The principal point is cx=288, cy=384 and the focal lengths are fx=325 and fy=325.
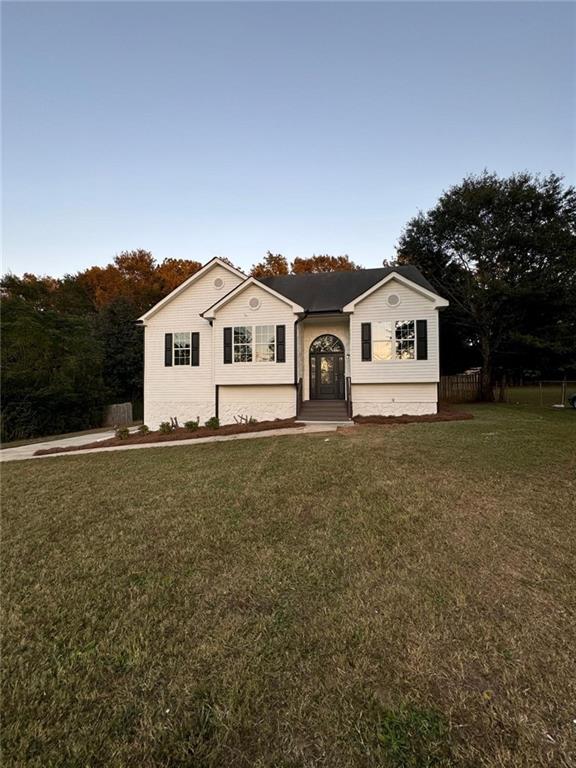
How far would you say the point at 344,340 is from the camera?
1471 centimetres

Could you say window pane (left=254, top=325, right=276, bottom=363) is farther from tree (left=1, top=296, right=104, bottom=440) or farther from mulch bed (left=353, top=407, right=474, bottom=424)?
tree (left=1, top=296, right=104, bottom=440)

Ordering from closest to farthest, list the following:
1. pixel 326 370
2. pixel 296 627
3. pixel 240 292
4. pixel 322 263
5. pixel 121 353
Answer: pixel 296 627 → pixel 240 292 → pixel 326 370 → pixel 121 353 → pixel 322 263

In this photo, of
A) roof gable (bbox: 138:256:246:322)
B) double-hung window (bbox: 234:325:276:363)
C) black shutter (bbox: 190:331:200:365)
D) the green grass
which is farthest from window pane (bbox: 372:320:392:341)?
the green grass

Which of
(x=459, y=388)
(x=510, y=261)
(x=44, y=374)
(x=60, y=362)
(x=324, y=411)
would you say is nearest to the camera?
Result: (x=324, y=411)

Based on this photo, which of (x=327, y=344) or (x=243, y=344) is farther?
(x=327, y=344)

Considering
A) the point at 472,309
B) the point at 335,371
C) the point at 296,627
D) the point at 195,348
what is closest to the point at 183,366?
the point at 195,348

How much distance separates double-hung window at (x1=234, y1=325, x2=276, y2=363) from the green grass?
347 inches

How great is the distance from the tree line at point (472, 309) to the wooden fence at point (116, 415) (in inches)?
19.6

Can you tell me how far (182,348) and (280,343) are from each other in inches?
192

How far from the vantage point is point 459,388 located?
2022 cm

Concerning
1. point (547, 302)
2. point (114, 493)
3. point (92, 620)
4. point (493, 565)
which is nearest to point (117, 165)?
point (114, 493)

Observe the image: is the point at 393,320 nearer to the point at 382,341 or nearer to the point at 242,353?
the point at 382,341

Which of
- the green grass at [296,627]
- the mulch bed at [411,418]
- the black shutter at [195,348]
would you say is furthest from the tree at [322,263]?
the green grass at [296,627]

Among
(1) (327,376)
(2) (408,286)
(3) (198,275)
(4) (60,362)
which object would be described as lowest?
(1) (327,376)
